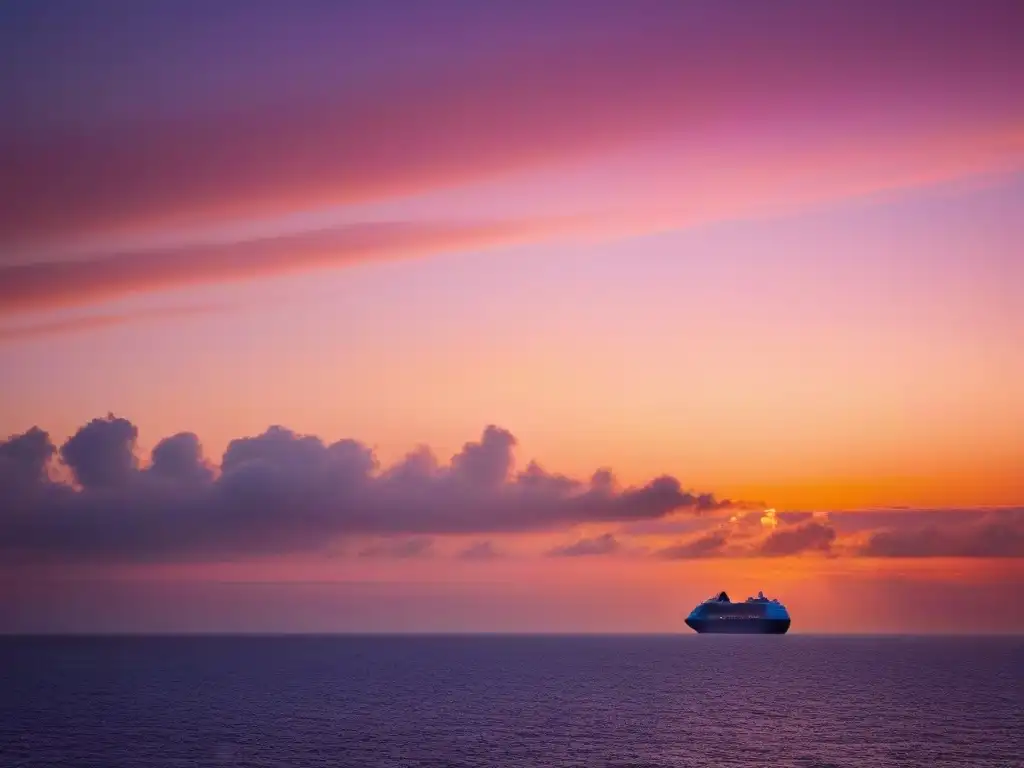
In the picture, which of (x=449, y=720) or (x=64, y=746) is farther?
(x=449, y=720)

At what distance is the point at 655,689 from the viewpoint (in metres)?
198

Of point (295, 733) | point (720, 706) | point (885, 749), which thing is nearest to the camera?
point (885, 749)

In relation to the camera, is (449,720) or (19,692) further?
(19,692)

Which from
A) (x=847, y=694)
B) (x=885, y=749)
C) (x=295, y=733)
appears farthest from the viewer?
(x=847, y=694)

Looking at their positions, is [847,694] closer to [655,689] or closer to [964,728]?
[655,689]

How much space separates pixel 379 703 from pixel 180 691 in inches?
1880

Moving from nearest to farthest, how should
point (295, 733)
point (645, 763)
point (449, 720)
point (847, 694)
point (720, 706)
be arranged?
point (645, 763) → point (295, 733) → point (449, 720) → point (720, 706) → point (847, 694)

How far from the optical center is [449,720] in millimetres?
139250

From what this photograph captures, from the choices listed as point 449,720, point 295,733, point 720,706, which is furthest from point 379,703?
point 720,706

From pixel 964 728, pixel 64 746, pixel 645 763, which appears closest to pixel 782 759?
pixel 645 763

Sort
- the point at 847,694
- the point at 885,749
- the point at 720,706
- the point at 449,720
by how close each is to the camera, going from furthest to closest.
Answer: the point at 847,694
the point at 720,706
the point at 449,720
the point at 885,749

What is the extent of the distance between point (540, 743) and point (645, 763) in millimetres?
16939

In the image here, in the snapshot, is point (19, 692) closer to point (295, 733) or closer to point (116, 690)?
point (116, 690)

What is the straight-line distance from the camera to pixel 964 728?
132625 mm
